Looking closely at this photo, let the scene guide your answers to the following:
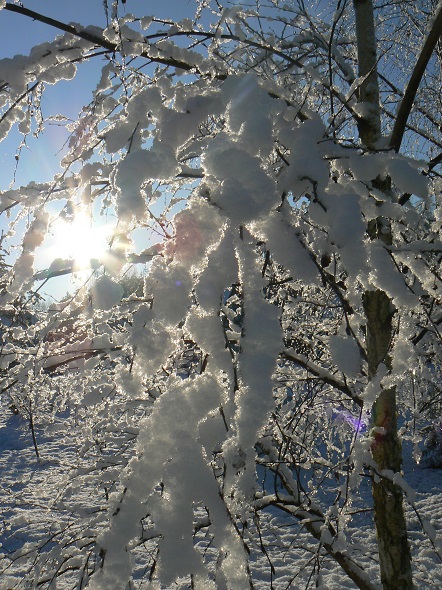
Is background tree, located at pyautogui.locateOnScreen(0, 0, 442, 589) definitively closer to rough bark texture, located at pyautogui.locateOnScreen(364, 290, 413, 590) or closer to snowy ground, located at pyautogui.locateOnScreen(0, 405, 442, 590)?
rough bark texture, located at pyautogui.locateOnScreen(364, 290, 413, 590)

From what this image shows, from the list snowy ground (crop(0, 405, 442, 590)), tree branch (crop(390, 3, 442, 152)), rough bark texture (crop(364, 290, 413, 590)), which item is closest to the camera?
tree branch (crop(390, 3, 442, 152))

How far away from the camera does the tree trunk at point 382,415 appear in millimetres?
2242

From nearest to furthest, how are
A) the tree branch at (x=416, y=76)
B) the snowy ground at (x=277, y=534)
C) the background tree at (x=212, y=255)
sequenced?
the background tree at (x=212, y=255) < the tree branch at (x=416, y=76) < the snowy ground at (x=277, y=534)

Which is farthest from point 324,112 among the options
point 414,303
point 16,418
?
point 16,418

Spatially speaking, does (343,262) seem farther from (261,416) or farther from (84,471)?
(84,471)

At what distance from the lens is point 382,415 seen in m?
2.36

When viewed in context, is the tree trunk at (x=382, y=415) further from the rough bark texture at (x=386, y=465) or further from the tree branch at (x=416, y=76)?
the tree branch at (x=416, y=76)

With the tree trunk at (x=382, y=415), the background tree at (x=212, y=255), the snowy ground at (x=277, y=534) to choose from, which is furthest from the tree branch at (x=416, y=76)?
the snowy ground at (x=277, y=534)

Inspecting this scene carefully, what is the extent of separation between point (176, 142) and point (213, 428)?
71 cm

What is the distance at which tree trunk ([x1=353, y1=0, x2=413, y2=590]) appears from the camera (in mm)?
2242

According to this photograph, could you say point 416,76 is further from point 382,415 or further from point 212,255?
point 382,415

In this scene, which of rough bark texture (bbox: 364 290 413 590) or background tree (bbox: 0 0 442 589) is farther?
rough bark texture (bbox: 364 290 413 590)

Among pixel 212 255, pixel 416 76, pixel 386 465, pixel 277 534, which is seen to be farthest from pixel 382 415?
pixel 277 534

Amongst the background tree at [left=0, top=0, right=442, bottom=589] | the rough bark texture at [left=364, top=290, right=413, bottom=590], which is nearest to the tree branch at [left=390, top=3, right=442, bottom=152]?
the background tree at [left=0, top=0, right=442, bottom=589]
